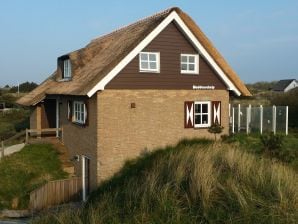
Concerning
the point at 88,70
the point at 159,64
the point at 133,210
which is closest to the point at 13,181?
the point at 88,70

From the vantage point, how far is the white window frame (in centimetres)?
2062

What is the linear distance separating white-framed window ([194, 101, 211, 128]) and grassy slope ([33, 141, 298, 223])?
10.8 m

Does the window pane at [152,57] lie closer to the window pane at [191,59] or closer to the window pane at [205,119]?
the window pane at [191,59]

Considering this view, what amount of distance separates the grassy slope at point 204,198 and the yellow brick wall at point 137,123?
848 cm

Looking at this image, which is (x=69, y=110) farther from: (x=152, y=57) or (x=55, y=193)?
(x=152, y=57)

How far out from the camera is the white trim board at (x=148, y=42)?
18.1 meters

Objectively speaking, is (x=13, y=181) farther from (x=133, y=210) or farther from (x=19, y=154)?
(x=133, y=210)

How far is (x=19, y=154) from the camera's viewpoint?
22859 millimetres

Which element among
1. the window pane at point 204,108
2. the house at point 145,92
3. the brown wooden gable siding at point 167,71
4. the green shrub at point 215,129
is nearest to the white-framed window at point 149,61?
the house at point 145,92

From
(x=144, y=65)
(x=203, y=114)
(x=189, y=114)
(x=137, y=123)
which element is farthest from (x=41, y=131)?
(x=203, y=114)

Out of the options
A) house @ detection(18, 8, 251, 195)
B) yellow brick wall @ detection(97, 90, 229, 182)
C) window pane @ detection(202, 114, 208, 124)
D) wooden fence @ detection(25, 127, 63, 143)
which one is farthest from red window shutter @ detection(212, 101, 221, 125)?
wooden fence @ detection(25, 127, 63, 143)

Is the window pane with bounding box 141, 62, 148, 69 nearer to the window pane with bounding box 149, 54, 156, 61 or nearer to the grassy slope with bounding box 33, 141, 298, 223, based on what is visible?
the window pane with bounding box 149, 54, 156, 61

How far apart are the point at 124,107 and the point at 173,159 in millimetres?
8154

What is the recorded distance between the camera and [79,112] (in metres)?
21.4
